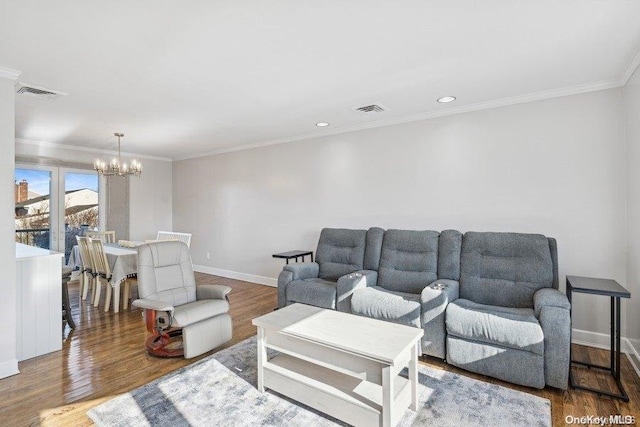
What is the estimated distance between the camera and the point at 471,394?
2.26 metres

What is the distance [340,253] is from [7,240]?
311 centimetres

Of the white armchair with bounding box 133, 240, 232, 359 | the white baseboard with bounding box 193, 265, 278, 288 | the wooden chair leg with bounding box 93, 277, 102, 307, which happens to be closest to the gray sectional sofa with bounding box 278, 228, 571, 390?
the white armchair with bounding box 133, 240, 232, 359

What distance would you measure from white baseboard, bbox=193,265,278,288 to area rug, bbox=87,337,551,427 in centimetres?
282

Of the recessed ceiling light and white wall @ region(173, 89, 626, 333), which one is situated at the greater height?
the recessed ceiling light

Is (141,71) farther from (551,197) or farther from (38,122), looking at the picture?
(551,197)

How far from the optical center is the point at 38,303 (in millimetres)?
2953

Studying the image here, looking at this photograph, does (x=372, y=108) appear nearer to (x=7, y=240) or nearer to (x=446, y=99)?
(x=446, y=99)

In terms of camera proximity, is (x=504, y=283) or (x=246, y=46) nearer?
(x=246, y=46)

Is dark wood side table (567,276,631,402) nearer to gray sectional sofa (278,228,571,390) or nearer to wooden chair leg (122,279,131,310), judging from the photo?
gray sectional sofa (278,228,571,390)

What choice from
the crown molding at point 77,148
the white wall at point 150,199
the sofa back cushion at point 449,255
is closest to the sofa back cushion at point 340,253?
the sofa back cushion at point 449,255

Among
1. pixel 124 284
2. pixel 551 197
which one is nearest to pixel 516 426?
pixel 551 197

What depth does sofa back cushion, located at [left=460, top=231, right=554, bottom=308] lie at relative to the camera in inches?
111

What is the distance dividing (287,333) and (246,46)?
6.58 ft

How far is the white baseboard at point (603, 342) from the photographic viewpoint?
264 centimetres
